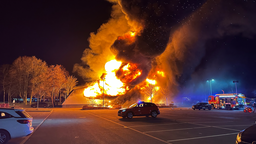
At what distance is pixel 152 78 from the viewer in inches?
1948

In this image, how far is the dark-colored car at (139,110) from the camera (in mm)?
16562

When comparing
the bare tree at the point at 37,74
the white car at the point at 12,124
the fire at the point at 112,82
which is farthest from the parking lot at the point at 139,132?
the bare tree at the point at 37,74

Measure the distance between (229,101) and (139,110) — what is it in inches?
960

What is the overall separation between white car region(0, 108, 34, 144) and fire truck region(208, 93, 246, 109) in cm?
3360

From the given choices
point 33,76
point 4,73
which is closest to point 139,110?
point 33,76

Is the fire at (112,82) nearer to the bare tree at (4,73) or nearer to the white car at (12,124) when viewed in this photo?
the bare tree at (4,73)

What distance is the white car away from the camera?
22.6 ft

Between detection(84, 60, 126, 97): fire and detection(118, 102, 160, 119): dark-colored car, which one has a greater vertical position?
detection(84, 60, 126, 97): fire

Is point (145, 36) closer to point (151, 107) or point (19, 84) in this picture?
point (151, 107)

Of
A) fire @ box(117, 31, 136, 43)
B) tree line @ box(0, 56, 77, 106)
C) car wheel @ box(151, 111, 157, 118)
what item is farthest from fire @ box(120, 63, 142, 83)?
car wheel @ box(151, 111, 157, 118)

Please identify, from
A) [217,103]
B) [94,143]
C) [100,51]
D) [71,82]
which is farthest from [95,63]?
[94,143]

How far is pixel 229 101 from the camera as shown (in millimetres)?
33344

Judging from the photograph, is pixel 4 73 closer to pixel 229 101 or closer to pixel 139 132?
pixel 139 132

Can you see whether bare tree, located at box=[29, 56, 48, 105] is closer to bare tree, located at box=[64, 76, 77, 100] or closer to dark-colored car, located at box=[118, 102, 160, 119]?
bare tree, located at box=[64, 76, 77, 100]
